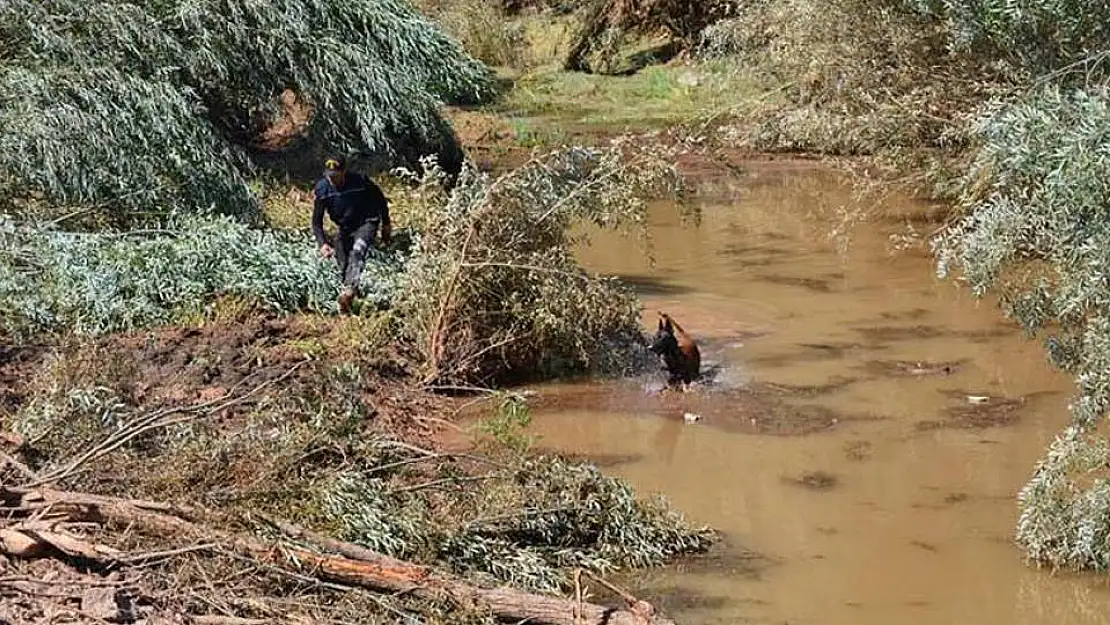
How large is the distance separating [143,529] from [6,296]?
15.6 feet

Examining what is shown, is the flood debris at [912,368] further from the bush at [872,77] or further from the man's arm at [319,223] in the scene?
the man's arm at [319,223]

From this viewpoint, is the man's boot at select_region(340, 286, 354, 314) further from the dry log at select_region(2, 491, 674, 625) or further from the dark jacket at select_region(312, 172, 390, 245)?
the dry log at select_region(2, 491, 674, 625)

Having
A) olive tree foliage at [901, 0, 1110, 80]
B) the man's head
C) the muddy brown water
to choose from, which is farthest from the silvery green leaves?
olive tree foliage at [901, 0, 1110, 80]

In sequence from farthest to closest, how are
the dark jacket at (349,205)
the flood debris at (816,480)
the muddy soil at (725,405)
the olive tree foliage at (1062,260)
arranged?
the dark jacket at (349,205)
the muddy soil at (725,405)
the flood debris at (816,480)
the olive tree foliage at (1062,260)

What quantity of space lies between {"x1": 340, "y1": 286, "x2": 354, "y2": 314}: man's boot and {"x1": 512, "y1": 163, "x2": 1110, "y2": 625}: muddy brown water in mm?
1712

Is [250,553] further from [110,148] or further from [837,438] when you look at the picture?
[110,148]

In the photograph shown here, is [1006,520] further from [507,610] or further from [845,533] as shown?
[507,610]

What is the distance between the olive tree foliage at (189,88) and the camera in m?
12.9

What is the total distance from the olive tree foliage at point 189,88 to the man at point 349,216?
6.93ft

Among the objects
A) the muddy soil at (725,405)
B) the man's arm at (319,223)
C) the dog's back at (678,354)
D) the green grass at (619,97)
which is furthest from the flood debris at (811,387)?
the green grass at (619,97)

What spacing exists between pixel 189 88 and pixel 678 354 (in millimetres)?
6132

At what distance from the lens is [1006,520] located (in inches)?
340

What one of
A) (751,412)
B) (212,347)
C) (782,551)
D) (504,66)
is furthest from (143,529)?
(504,66)

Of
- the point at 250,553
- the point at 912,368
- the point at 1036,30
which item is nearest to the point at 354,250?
the point at 912,368
